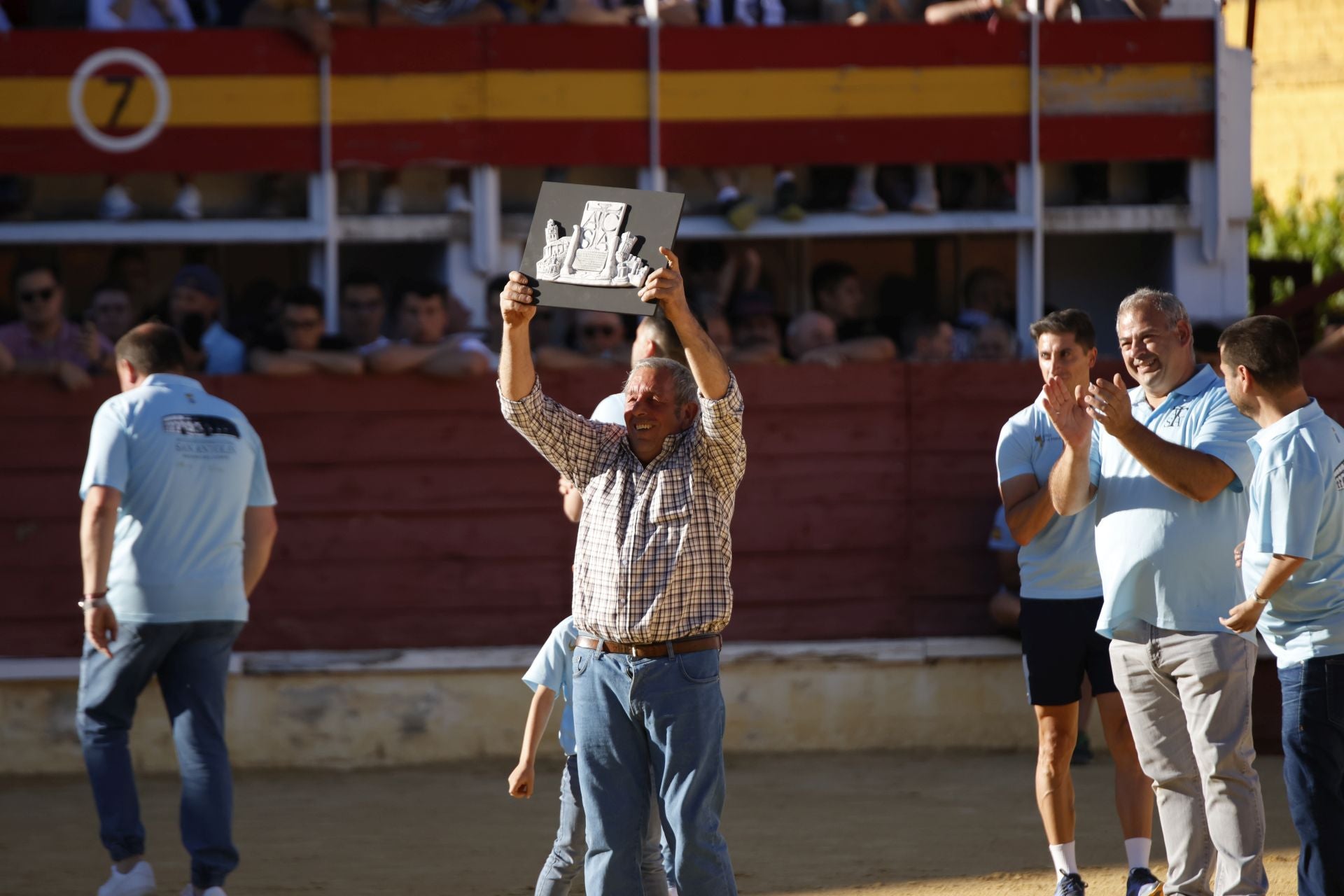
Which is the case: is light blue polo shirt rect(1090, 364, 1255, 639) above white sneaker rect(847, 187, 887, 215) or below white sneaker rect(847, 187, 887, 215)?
below

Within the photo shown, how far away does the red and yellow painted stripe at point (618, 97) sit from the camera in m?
7.98

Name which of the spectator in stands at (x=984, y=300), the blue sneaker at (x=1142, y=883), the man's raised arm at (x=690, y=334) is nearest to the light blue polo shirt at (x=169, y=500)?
the man's raised arm at (x=690, y=334)

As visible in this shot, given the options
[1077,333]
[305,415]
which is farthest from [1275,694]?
[305,415]

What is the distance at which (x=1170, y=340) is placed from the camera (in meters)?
4.52

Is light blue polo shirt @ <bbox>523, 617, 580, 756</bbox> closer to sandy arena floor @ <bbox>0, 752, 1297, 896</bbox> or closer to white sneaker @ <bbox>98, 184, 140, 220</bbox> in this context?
sandy arena floor @ <bbox>0, 752, 1297, 896</bbox>

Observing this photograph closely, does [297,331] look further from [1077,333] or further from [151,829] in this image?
[1077,333]

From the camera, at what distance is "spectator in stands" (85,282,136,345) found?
767 cm

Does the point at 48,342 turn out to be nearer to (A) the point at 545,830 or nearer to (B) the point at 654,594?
(A) the point at 545,830

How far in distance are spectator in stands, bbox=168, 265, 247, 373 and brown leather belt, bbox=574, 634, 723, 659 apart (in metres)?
4.09

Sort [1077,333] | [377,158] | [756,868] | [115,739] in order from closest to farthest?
1. [1077,333]
2. [115,739]
3. [756,868]
4. [377,158]

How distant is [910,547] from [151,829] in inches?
134

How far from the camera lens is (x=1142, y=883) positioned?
5.00 meters

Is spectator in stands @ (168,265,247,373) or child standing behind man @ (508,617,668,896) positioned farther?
spectator in stands @ (168,265,247,373)

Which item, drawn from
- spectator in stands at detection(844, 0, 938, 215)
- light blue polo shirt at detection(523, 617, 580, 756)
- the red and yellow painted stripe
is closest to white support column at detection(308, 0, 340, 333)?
the red and yellow painted stripe
